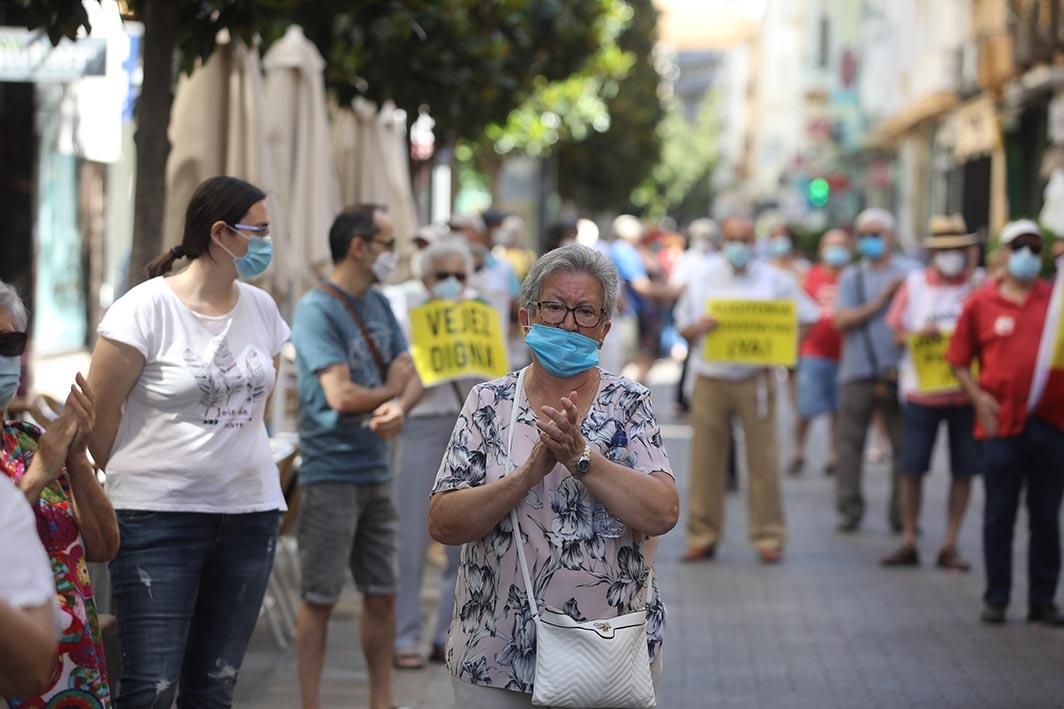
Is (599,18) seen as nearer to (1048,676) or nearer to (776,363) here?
(776,363)

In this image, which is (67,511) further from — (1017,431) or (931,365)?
(931,365)

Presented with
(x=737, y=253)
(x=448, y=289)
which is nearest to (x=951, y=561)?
(x=737, y=253)

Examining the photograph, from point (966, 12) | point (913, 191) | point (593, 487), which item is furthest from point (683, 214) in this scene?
point (593, 487)

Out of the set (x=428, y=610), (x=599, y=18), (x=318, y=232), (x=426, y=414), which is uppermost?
(x=599, y=18)

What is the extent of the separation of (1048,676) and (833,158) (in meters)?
54.4

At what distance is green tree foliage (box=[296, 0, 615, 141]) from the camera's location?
9828 millimetres

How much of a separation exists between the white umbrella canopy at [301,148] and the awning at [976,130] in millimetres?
23246

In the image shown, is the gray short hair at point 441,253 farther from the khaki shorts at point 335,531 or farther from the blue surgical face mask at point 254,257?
the blue surgical face mask at point 254,257

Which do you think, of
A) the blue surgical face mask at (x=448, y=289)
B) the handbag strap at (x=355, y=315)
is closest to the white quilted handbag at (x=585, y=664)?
the handbag strap at (x=355, y=315)

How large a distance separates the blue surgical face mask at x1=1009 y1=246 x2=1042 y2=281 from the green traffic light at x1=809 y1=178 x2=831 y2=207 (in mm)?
30518

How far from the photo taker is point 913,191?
46.2 m

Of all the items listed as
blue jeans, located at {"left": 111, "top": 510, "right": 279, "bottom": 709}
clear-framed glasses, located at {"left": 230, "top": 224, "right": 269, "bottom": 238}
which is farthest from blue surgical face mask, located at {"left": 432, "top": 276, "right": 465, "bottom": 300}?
blue jeans, located at {"left": 111, "top": 510, "right": 279, "bottom": 709}

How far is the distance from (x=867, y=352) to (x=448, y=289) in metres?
5.34

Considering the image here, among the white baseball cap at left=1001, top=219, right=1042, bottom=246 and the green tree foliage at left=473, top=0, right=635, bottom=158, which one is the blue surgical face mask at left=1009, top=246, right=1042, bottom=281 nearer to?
the white baseball cap at left=1001, top=219, right=1042, bottom=246
